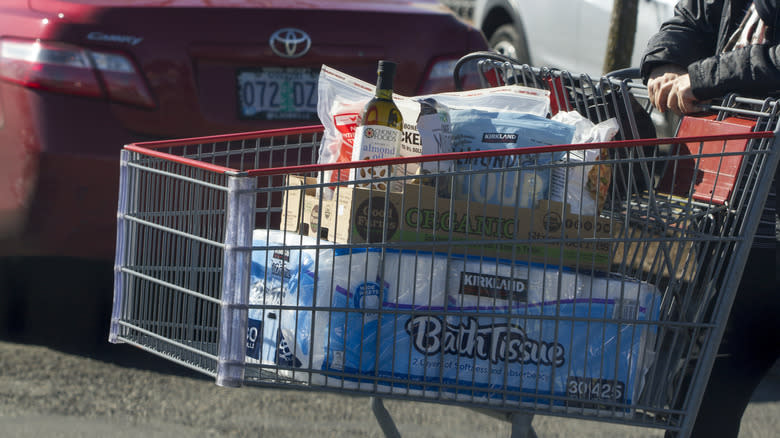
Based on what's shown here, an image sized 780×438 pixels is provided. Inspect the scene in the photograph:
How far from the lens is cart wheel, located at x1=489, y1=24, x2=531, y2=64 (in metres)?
9.27

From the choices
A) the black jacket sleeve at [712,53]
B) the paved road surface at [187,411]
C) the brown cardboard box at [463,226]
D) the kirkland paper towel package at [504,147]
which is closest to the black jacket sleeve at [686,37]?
the black jacket sleeve at [712,53]

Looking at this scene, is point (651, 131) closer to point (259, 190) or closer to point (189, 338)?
point (259, 190)

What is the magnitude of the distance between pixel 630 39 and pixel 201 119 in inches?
145

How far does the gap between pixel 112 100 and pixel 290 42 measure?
0.72 metres

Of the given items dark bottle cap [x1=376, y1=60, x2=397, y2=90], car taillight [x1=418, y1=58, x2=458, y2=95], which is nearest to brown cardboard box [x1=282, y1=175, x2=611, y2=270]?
dark bottle cap [x1=376, y1=60, x2=397, y2=90]

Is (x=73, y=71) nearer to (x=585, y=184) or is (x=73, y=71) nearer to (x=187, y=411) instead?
(x=187, y=411)

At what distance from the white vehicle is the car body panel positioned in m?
3.99

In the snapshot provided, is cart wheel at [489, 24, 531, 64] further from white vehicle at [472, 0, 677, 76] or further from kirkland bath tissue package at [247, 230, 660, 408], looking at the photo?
kirkland bath tissue package at [247, 230, 660, 408]

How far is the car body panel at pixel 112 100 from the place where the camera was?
3842mm

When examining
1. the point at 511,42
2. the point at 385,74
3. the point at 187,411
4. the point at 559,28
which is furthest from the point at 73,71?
the point at 511,42

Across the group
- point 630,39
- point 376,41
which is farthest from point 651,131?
point 630,39

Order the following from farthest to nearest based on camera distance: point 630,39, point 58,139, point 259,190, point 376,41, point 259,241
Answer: point 630,39 → point 376,41 → point 58,139 → point 259,241 → point 259,190

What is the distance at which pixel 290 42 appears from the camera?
13.4 ft

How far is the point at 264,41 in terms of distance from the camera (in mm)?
4043
